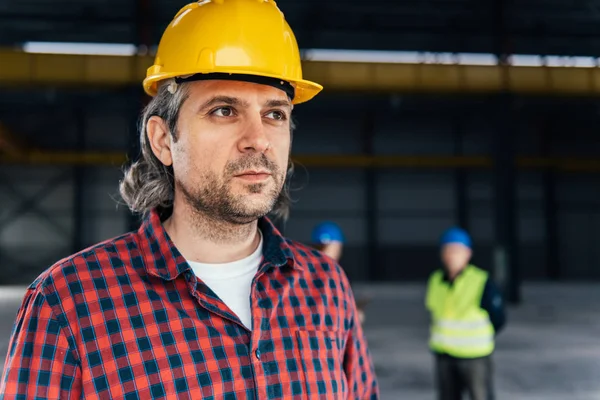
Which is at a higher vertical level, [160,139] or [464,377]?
[160,139]

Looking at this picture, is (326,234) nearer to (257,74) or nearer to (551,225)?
(257,74)

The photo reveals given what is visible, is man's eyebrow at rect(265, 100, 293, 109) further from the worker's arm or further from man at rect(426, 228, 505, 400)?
the worker's arm

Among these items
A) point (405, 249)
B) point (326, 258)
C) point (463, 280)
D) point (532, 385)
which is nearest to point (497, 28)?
point (405, 249)

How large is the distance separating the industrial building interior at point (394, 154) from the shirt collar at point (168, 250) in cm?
1188

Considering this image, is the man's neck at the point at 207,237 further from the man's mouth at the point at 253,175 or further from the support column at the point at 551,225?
the support column at the point at 551,225

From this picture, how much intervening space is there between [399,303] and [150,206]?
13226mm

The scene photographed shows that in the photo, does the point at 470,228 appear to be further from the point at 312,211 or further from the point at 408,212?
the point at 312,211

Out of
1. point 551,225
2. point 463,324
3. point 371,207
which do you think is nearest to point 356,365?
point 463,324

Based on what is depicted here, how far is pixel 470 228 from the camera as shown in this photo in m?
19.9

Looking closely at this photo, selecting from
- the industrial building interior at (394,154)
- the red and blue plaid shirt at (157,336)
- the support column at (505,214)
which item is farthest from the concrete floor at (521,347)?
the red and blue plaid shirt at (157,336)

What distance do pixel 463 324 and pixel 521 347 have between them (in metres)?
5.02

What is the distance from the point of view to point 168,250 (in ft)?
4.81

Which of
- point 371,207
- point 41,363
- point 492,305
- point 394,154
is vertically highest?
point 394,154

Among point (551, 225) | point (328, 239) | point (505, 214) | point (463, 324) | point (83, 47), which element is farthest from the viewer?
point (551, 225)
